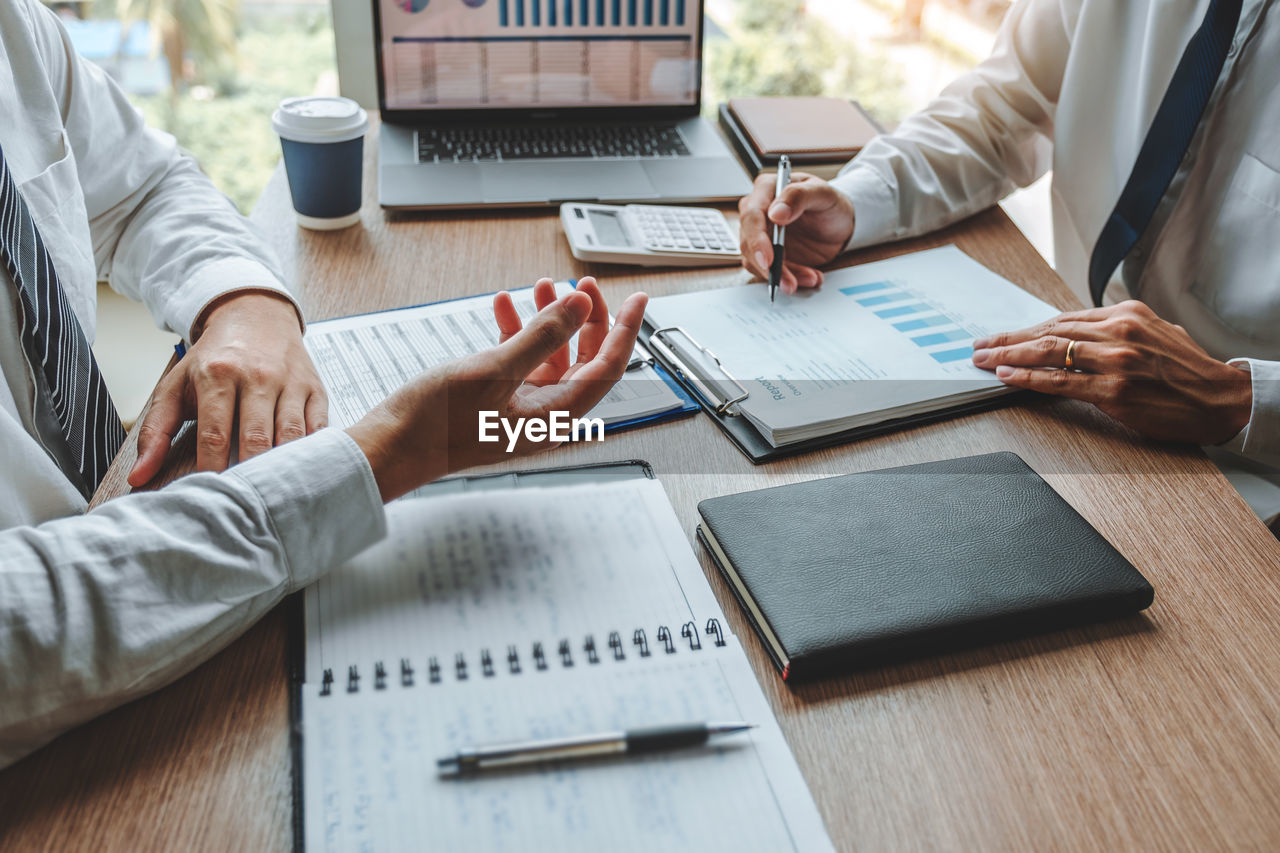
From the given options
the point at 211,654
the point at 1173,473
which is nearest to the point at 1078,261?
the point at 1173,473

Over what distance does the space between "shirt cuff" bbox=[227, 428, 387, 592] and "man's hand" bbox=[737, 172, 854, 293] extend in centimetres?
51

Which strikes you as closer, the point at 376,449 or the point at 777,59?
the point at 376,449

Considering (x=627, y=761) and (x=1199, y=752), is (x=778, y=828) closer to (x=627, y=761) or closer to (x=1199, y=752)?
(x=627, y=761)

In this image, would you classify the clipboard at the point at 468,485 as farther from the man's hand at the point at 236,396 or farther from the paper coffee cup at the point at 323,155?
the paper coffee cup at the point at 323,155

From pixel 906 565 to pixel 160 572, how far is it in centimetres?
45

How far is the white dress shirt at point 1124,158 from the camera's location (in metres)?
0.93

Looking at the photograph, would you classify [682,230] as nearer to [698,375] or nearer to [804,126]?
[698,375]

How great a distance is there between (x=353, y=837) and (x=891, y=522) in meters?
0.38

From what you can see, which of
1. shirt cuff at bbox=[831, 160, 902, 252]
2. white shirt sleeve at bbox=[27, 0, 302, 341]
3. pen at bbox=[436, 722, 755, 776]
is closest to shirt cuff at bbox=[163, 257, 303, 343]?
white shirt sleeve at bbox=[27, 0, 302, 341]

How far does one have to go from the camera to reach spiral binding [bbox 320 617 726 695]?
0.49 m

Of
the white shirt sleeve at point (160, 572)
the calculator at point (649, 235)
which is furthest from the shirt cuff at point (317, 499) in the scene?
the calculator at point (649, 235)

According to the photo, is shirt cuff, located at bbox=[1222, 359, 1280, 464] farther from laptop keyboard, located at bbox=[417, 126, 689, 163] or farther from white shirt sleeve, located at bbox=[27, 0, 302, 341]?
white shirt sleeve, located at bbox=[27, 0, 302, 341]

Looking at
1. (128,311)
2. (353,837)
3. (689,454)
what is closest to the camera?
(353,837)

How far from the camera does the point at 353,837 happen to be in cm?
41
